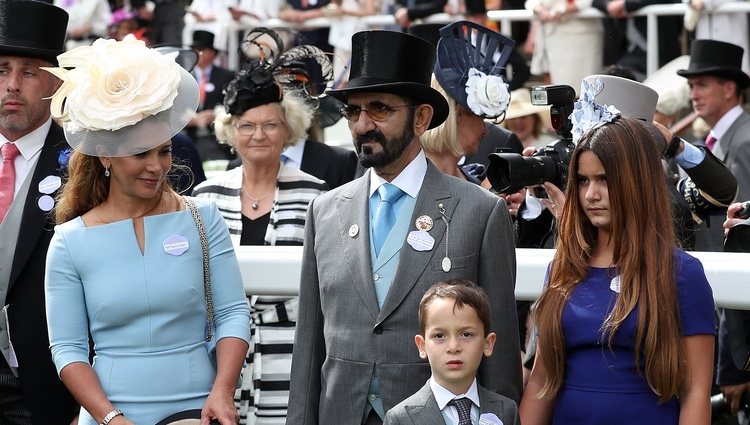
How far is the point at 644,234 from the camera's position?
12.7 ft

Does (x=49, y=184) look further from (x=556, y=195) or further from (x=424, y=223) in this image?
(x=556, y=195)

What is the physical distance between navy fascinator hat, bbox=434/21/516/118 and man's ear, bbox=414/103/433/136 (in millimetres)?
877

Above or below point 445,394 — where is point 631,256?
above

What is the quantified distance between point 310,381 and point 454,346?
66cm

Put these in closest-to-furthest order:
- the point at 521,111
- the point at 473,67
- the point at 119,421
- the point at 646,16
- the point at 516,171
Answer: the point at 119,421, the point at 516,171, the point at 473,67, the point at 521,111, the point at 646,16

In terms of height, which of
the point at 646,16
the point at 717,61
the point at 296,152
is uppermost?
the point at 646,16

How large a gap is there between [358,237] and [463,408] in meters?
0.70

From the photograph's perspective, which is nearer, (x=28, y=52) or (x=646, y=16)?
(x=28, y=52)

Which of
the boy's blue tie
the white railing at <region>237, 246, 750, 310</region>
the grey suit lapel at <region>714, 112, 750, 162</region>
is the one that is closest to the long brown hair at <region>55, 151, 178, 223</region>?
the white railing at <region>237, 246, 750, 310</region>

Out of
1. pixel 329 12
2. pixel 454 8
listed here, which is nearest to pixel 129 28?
pixel 329 12

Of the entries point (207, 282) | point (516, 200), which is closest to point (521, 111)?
point (516, 200)

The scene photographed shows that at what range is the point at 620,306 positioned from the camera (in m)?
3.79

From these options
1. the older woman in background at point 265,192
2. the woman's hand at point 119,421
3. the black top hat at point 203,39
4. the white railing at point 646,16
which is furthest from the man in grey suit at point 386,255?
the black top hat at point 203,39

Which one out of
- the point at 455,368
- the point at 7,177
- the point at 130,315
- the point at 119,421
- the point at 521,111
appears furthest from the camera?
the point at 521,111
